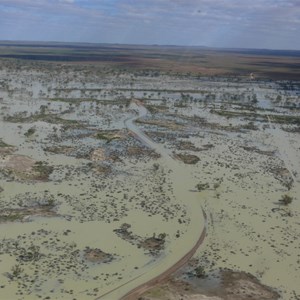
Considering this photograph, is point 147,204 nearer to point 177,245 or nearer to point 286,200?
point 177,245

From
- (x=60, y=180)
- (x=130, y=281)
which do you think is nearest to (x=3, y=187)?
(x=60, y=180)

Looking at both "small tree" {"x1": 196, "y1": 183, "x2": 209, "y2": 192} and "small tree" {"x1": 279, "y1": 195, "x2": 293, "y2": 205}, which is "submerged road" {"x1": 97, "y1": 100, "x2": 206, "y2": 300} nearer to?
"small tree" {"x1": 196, "y1": 183, "x2": 209, "y2": 192}

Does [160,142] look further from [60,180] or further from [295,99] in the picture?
[295,99]

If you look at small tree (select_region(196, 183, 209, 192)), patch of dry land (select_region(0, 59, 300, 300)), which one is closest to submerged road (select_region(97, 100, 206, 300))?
patch of dry land (select_region(0, 59, 300, 300))

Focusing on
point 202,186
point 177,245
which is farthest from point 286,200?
point 177,245

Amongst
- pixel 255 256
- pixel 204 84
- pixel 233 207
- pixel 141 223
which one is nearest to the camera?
pixel 255 256
